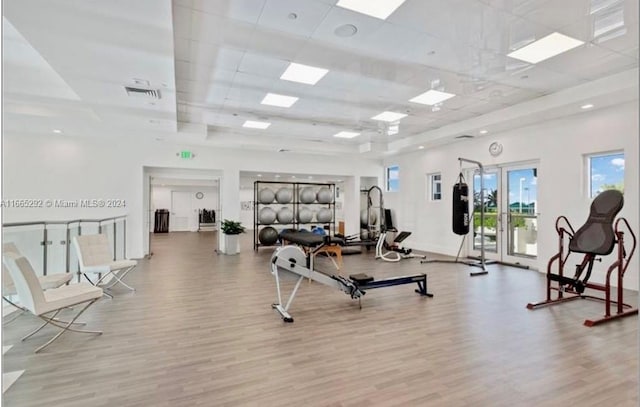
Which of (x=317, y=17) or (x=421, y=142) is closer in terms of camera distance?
(x=317, y=17)

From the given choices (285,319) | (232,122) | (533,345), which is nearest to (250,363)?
(285,319)

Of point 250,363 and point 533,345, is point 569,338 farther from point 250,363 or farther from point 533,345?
point 250,363

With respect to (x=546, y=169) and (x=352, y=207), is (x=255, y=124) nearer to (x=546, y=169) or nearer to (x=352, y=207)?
(x=352, y=207)

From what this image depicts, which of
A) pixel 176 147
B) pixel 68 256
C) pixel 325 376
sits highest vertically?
pixel 176 147

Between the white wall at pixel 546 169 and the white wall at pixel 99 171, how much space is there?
205 inches

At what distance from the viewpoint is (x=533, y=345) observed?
3156 mm

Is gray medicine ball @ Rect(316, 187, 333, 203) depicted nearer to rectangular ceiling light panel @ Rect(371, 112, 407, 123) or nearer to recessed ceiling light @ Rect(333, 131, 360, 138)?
recessed ceiling light @ Rect(333, 131, 360, 138)

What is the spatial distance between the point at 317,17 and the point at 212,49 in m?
1.49

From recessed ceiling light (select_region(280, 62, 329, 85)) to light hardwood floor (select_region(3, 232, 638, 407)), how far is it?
10.8ft

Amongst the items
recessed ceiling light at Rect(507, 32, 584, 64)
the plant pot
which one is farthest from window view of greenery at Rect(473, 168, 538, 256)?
the plant pot

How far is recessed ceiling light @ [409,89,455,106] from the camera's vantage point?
227 inches

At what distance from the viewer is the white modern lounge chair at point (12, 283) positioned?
3.30m

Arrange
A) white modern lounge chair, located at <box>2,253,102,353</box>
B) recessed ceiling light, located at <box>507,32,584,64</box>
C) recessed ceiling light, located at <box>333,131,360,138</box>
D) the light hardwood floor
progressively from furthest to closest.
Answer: recessed ceiling light, located at <box>333,131,360,138</box>
recessed ceiling light, located at <box>507,32,584,64</box>
white modern lounge chair, located at <box>2,253,102,353</box>
the light hardwood floor

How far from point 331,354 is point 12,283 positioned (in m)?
3.30
